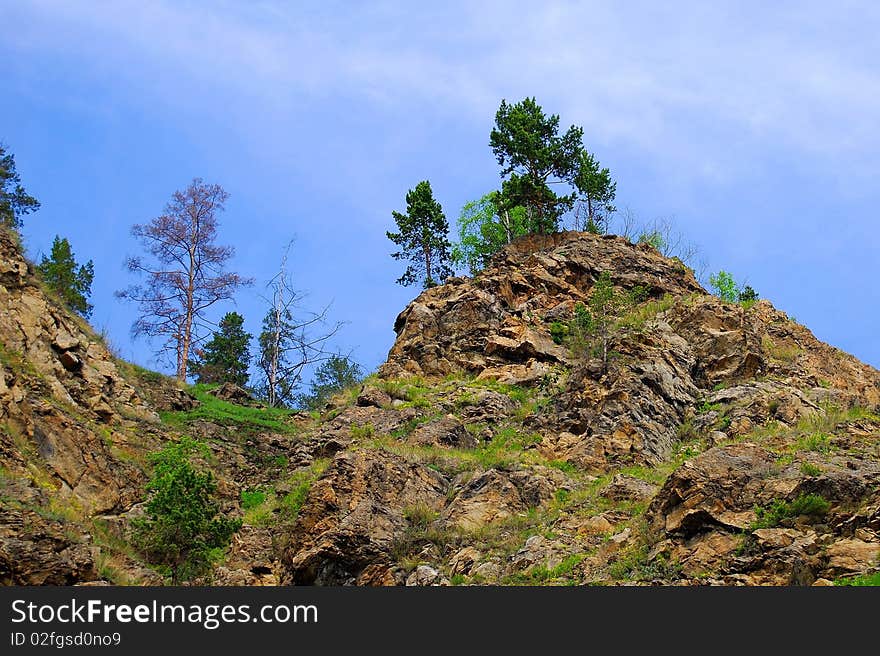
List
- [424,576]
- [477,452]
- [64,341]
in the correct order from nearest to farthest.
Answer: [424,576] → [477,452] → [64,341]

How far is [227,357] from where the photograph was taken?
2111 inches

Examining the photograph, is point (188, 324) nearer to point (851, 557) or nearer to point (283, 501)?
point (283, 501)

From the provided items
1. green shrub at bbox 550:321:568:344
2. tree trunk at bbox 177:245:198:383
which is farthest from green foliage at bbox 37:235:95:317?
green shrub at bbox 550:321:568:344

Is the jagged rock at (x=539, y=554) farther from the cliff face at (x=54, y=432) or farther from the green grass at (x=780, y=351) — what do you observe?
the green grass at (x=780, y=351)

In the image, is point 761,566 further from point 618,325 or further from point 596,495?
point 618,325

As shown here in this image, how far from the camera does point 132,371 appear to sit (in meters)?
38.6

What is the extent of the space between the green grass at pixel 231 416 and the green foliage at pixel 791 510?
852 inches

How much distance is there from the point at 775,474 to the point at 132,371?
26.7 metres

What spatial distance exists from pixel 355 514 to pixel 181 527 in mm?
4664

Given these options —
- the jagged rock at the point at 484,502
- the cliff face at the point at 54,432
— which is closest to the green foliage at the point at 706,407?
the jagged rock at the point at 484,502

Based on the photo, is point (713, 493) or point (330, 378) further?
point (330, 378)

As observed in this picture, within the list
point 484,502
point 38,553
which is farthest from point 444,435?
point 38,553

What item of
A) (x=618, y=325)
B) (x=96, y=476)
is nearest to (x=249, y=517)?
(x=96, y=476)

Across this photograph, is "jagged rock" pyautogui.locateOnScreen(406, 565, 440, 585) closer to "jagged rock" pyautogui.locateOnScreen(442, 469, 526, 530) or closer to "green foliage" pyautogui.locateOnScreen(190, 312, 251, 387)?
"jagged rock" pyautogui.locateOnScreen(442, 469, 526, 530)
